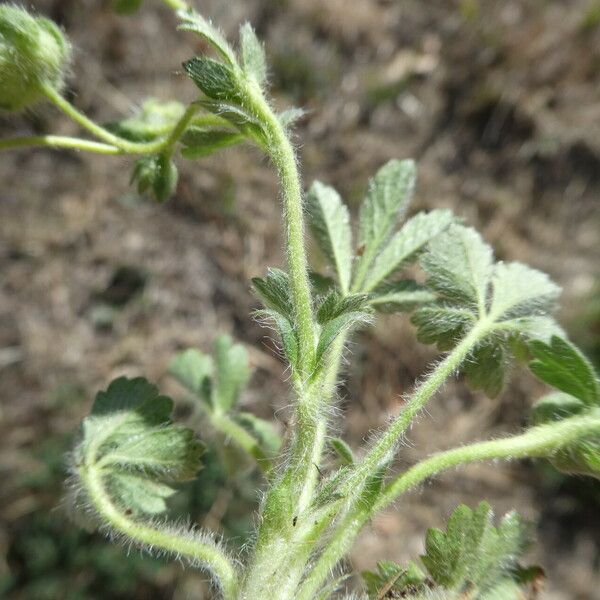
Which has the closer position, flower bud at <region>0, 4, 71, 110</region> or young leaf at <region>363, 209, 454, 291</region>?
flower bud at <region>0, 4, 71, 110</region>

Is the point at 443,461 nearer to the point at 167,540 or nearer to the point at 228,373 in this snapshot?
the point at 167,540

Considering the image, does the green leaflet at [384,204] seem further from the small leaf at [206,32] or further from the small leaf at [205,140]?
the small leaf at [206,32]

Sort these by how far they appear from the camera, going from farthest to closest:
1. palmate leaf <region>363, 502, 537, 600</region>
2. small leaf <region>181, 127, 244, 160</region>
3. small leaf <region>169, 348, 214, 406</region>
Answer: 1. small leaf <region>169, 348, 214, 406</region>
2. small leaf <region>181, 127, 244, 160</region>
3. palmate leaf <region>363, 502, 537, 600</region>

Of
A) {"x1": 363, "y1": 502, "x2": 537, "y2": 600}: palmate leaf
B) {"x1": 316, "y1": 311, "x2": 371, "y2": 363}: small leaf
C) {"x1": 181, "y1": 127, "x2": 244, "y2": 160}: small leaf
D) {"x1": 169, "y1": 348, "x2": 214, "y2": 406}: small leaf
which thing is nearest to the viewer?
{"x1": 316, "y1": 311, "x2": 371, "y2": 363}: small leaf

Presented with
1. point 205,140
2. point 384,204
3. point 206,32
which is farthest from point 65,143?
point 384,204

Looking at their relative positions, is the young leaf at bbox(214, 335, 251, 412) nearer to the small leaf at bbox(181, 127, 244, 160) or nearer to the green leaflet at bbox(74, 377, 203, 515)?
the green leaflet at bbox(74, 377, 203, 515)

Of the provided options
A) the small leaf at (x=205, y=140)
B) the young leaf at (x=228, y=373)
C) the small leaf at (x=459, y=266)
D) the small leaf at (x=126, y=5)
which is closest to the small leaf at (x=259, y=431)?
the young leaf at (x=228, y=373)

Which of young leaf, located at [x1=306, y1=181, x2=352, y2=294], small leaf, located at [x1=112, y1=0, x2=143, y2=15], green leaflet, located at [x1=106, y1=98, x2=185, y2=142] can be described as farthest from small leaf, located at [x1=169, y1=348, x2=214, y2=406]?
small leaf, located at [x1=112, y1=0, x2=143, y2=15]

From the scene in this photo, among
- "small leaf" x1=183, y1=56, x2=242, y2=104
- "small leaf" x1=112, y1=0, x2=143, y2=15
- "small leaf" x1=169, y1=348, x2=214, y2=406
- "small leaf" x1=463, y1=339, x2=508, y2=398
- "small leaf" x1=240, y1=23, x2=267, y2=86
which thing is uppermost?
"small leaf" x1=112, y1=0, x2=143, y2=15
